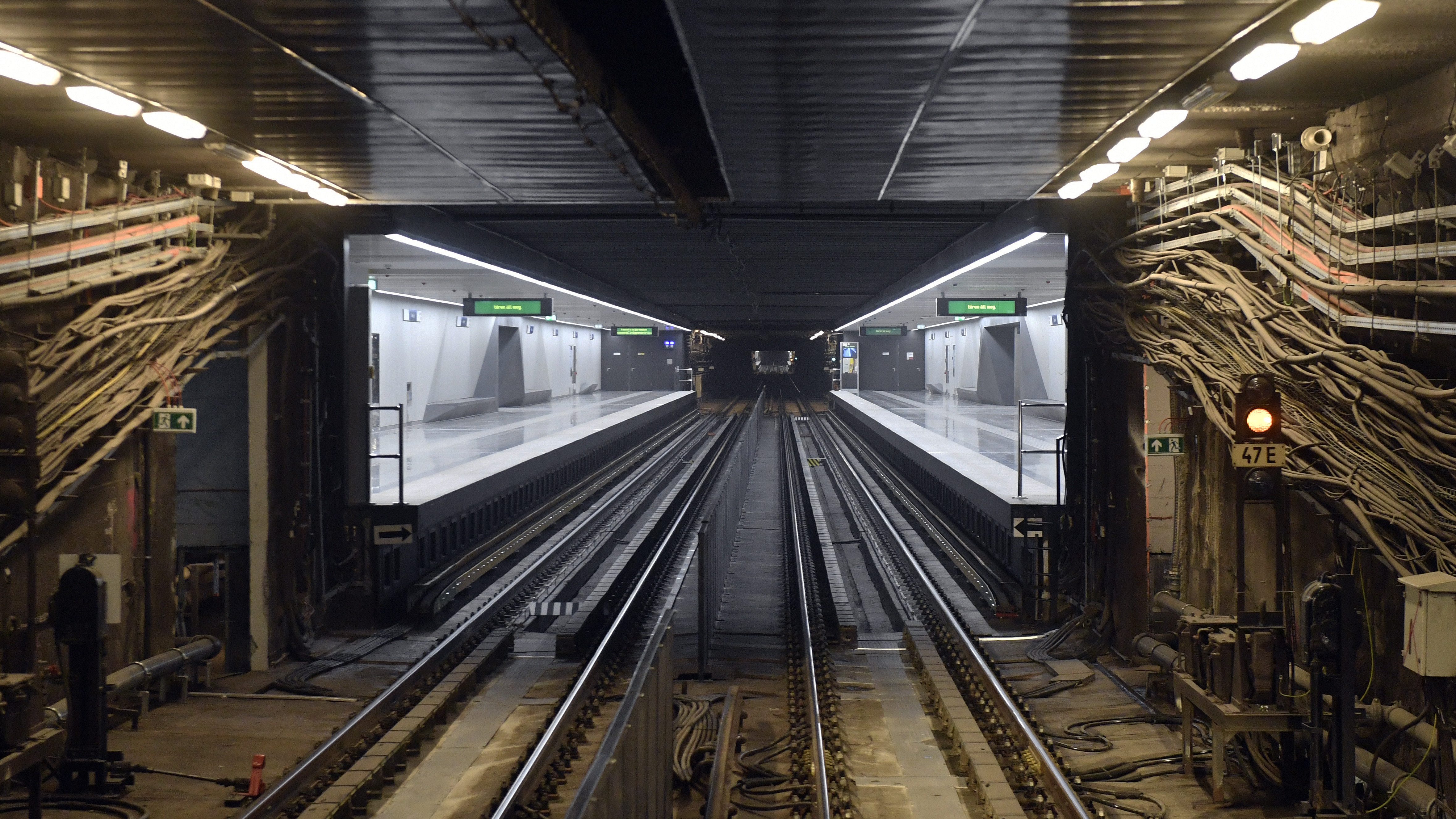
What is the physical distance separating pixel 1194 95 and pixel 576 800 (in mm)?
4029

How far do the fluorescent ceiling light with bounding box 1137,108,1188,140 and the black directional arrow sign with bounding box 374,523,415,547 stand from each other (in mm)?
6629

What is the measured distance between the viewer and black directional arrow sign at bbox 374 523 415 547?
9656mm

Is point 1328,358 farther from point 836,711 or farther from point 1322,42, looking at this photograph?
point 836,711

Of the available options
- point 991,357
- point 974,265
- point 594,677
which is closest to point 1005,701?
point 594,677

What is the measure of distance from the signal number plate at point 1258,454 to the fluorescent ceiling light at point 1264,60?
1.81 metres

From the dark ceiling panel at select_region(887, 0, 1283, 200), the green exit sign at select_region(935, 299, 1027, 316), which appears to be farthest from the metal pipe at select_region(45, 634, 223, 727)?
the green exit sign at select_region(935, 299, 1027, 316)

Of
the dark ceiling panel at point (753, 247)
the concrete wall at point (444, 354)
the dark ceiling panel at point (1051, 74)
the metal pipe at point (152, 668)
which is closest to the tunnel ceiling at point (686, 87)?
the dark ceiling panel at point (1051, 74)

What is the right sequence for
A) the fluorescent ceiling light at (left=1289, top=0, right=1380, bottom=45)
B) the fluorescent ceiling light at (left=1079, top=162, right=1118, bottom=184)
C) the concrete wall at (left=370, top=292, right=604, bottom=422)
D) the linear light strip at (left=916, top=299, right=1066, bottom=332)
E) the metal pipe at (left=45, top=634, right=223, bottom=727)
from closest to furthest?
the fluorescent ceiling light at (left=1289, top=0, right=1380, bottom=45), the metal pipe at (left=45, top=634, right=223, bottom=727), the fluorescent ceiling light at (left=1079, top=162, right=1118, bottom=184), the concrete wall at (left=370, top=292, right=604, bottom=422), the linear light strip at (left=916, top=299, right=1066, bottom=332)

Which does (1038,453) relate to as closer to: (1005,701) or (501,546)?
(1005,701)

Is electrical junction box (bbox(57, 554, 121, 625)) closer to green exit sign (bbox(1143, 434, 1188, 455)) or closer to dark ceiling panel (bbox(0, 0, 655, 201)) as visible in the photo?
dark ceiling panel (bbox(0, 0, 655, 201))

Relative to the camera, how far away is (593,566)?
13297mm

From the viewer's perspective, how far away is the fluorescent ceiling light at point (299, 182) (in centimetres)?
717

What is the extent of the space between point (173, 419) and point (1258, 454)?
20.8 feet

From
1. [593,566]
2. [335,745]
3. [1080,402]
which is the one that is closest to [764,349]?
[593,566]
